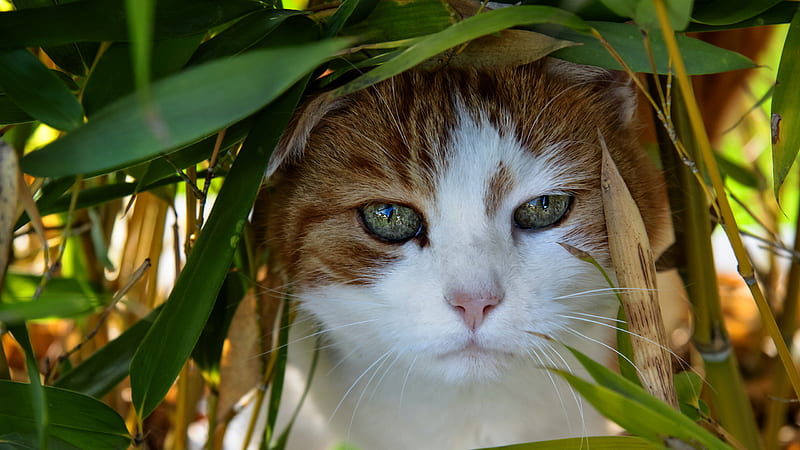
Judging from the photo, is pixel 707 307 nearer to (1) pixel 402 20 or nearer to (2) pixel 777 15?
(2) pixel 777 15

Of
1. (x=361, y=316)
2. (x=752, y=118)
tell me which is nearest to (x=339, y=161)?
(x=361, y=316)

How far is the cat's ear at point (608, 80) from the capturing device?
47.4 inches

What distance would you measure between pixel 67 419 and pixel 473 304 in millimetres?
544

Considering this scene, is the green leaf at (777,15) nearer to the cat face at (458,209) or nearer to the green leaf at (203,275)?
the cat face at (458,209)

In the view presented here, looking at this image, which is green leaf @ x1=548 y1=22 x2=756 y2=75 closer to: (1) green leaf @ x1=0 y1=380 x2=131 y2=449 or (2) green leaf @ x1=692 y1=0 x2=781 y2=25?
(2) green leaf @ x1=692 y1=0 x2=781 y2=25

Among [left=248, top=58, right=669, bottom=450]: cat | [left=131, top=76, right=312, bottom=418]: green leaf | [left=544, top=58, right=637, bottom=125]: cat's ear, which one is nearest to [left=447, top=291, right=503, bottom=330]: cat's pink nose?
[left=248, top=58, right=669, bottom=450]: cat

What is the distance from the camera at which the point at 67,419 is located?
954 millimetres

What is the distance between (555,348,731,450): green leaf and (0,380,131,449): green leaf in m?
0.60

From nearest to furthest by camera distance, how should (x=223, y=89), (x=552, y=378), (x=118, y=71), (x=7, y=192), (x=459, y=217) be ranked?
(x=223, y=89) < (x=7, y=192) < (x=118, y=71) < (x=459, y=217) < (x=552, y=378)

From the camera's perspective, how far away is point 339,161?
3.91 ft

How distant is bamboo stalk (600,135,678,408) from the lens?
934 mm

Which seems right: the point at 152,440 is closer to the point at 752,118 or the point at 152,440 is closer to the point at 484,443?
the point at 484,443

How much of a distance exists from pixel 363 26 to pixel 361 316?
1.56 ft

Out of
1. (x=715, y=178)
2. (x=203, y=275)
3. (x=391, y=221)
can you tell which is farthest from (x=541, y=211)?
(x=203, y=275)
